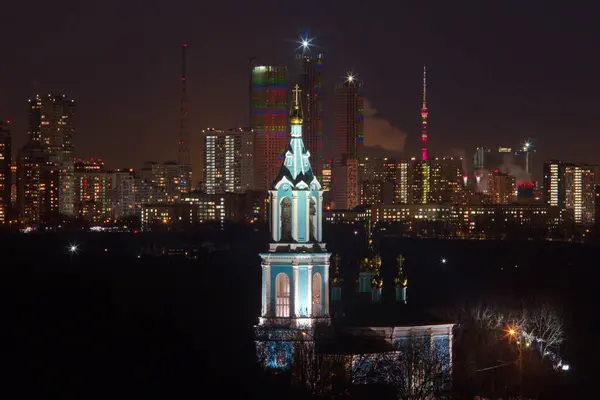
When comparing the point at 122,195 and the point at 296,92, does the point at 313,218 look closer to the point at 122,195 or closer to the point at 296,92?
the point at 296,92

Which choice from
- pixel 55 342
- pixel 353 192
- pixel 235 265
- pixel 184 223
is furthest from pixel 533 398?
pixel 353 192

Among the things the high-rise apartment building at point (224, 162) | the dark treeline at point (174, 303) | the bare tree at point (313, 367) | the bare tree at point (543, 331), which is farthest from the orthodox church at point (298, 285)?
the high-rise apartment building at point (224, 162)

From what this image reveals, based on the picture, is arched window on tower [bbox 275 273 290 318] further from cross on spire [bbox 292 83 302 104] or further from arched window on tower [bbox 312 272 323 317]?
cross on spire [bbox 292 83 302 104]

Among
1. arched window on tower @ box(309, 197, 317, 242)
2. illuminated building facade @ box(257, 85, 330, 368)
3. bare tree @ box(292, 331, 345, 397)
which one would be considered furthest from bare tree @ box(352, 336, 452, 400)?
arched window on tower @ box(309, 197, 317, 242)

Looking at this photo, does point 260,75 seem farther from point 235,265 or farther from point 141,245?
point 235,265

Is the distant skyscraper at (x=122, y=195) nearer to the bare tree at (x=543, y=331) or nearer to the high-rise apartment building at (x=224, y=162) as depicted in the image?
the high-rise apartment building at (x=224, y=162)

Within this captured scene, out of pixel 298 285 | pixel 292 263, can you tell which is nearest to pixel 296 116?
pixel 292 263
